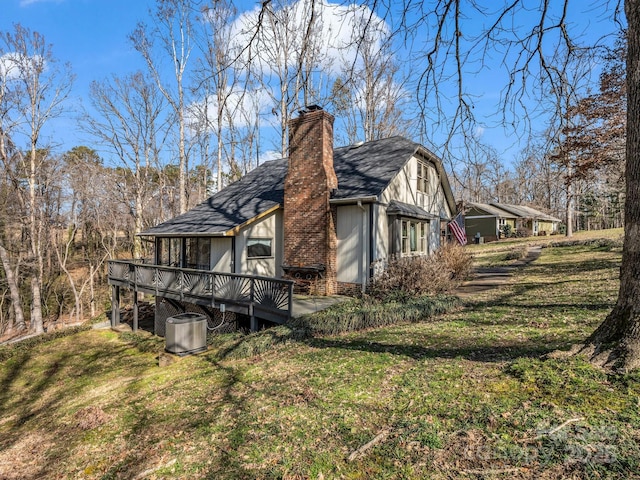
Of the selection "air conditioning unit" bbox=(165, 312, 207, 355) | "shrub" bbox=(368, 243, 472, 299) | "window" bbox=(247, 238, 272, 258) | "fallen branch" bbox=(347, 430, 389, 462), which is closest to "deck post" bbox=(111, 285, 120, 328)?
"window" bbox=(247, 238, 272, 258)

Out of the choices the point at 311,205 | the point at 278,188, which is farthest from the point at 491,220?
the point at 311,205

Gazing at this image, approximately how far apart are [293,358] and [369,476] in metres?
3.67

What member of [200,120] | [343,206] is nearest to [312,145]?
[343,206]

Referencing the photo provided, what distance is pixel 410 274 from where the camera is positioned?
1052 cm

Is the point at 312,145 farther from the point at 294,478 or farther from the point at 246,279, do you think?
the point at 294,478

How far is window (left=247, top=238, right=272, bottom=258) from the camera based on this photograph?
503 inches

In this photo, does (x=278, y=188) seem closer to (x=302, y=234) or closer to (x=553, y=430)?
(x=302, y=234)

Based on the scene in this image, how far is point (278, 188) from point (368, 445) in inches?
493

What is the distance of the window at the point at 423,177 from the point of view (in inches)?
611

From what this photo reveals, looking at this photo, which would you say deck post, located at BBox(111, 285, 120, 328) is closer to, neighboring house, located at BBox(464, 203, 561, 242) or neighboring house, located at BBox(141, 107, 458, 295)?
neighboring house, located at BBox(141, 107, 458, 295)

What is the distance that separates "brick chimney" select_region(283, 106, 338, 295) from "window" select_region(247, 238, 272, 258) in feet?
3.11

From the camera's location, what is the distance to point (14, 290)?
19.8m

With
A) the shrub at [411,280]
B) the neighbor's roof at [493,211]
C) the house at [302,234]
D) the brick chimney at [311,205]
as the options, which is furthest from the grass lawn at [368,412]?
the neighbor's roof at [493,211]

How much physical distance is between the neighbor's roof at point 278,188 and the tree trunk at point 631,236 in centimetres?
725
